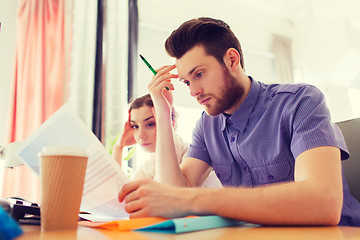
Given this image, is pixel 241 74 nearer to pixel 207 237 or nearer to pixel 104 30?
pixel 207 237

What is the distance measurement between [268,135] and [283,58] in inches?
151

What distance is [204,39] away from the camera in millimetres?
1243

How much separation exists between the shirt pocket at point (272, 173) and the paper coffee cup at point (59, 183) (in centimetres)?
71

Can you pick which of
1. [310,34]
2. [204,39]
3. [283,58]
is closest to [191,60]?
[204,39]

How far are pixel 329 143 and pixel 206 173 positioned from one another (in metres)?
0.63

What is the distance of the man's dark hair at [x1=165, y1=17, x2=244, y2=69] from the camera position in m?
1.24

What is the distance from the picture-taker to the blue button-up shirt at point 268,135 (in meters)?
0.88

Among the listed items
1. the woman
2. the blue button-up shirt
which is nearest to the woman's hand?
the woman

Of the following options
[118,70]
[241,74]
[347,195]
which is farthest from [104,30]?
[347,195]

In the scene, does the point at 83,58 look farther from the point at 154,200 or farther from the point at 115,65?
the point at 154,200

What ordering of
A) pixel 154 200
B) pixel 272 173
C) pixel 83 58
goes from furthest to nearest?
pixel 83 58
pixel 272 173
pixel 154 200

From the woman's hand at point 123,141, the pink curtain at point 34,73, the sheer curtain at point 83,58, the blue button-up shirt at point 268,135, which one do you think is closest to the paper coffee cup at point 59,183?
the blue button-up shirt at point 268,135

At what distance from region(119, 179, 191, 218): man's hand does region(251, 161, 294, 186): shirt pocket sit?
1.61 feet

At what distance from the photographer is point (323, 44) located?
4.49 metres
